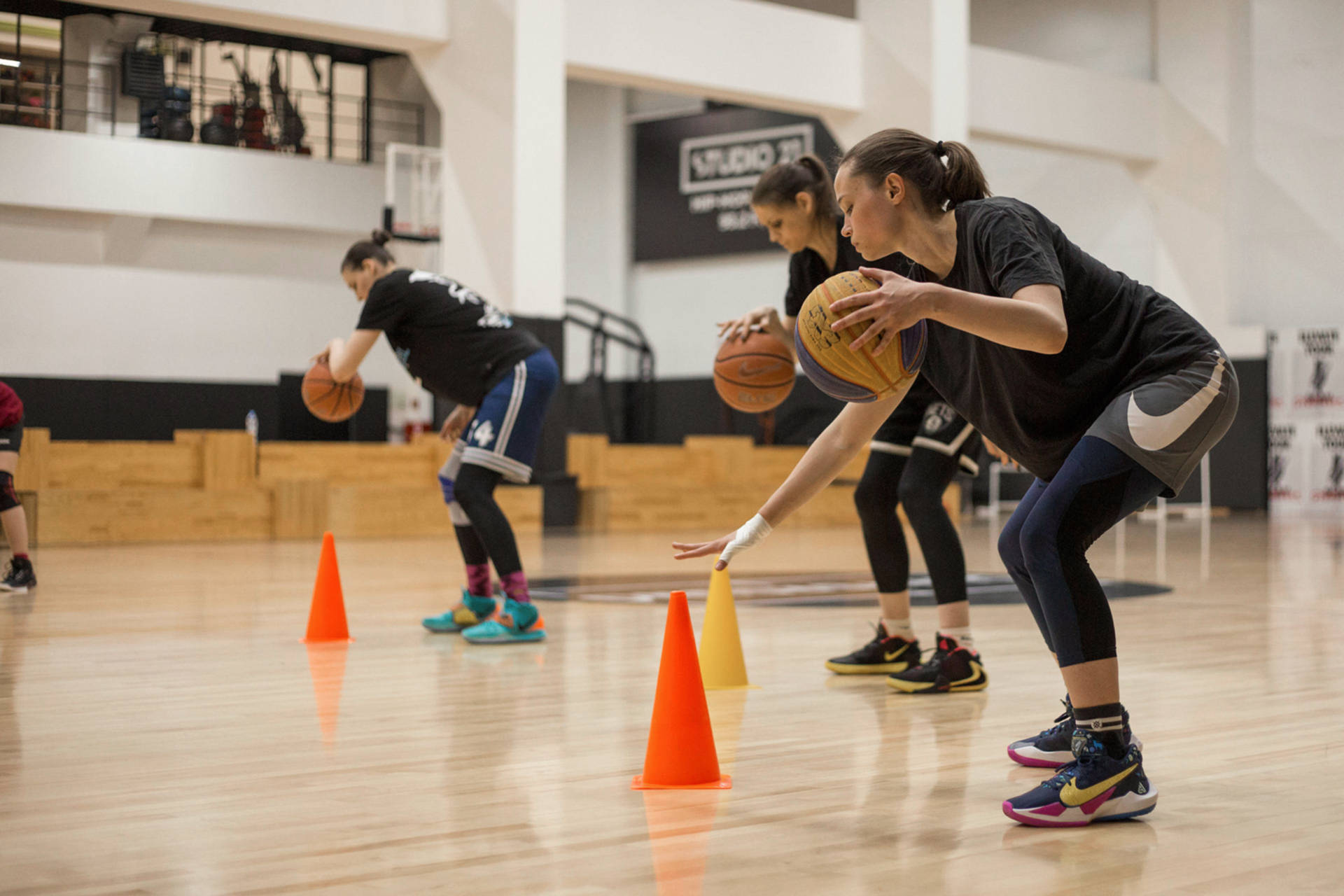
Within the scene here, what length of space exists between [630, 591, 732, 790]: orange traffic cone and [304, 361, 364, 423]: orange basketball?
267 cm

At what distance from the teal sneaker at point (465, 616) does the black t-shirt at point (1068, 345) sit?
9.37 ft

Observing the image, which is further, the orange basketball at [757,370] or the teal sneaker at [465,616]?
the teal sneaker at [465,616]

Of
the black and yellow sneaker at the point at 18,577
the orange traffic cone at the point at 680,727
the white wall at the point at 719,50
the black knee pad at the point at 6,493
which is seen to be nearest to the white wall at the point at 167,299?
the white wall at the point at 719,50

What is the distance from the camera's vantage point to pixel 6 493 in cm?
597

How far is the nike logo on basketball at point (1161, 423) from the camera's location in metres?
2.28

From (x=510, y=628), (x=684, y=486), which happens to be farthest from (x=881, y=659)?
(x=684, y=486)

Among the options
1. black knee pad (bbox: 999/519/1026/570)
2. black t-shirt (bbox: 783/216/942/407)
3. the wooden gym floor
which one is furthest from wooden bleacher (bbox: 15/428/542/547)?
black knee pad (bbox: 999/519/1026/570)

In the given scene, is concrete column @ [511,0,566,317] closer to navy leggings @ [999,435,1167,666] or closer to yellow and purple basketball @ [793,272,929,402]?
yellow and purple basketball @ [793,272,929,402]

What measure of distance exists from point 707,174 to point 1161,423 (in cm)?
1616

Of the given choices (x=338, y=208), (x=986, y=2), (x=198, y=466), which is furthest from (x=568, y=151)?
(x=198, y=466)

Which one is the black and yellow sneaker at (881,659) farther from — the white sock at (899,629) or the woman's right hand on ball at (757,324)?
the woman's right hand on ball at (757,324)

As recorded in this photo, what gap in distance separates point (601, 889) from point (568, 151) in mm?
17509

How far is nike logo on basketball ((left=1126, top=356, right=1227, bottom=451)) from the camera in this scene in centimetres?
228

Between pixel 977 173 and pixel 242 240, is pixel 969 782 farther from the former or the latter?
pixel 242 240
